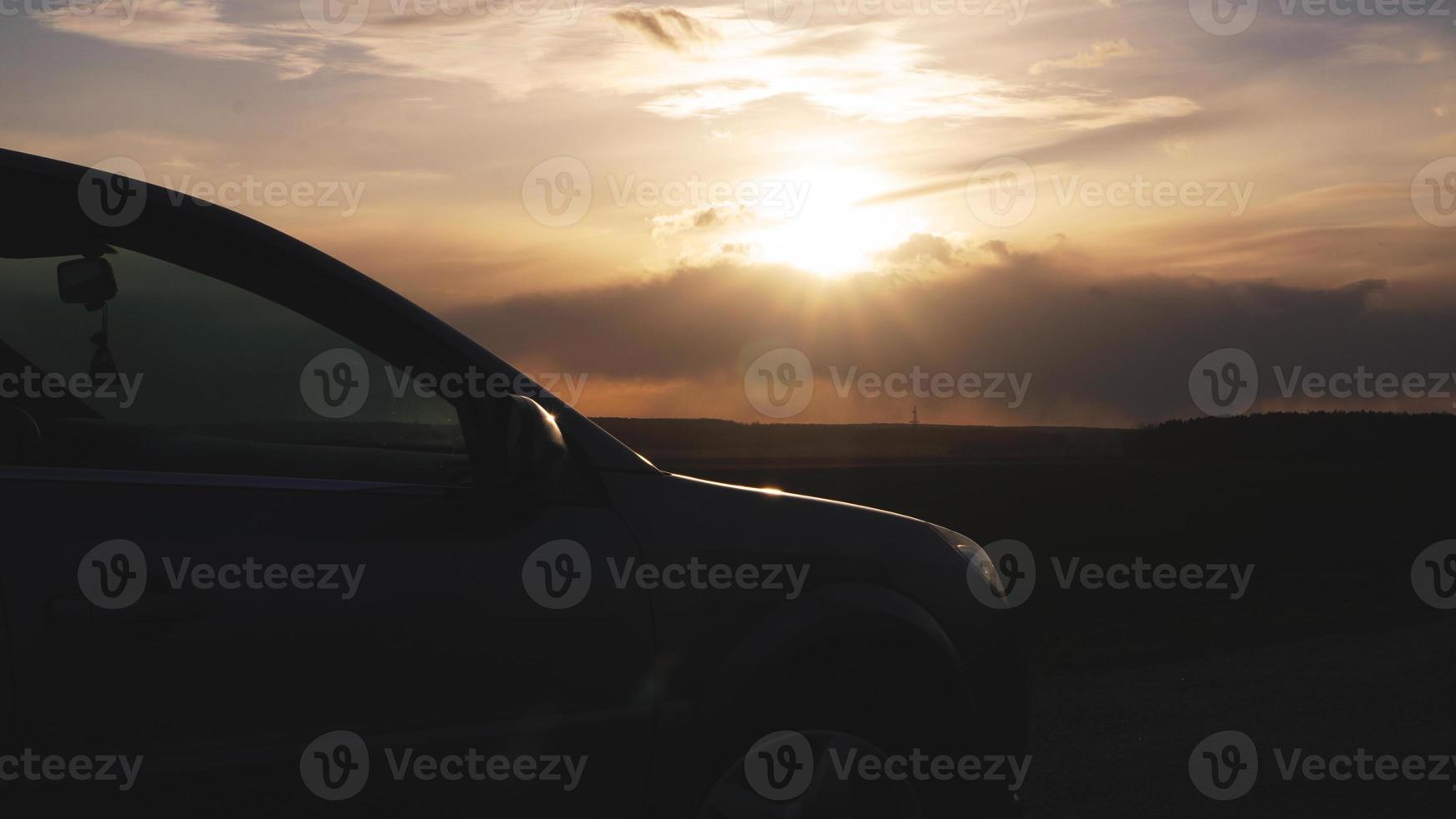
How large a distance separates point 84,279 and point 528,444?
93cm

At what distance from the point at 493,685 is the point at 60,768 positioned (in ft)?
2.60

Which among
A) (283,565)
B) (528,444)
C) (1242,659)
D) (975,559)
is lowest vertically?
(283,565)

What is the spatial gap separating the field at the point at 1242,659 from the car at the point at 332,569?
997 millimetres

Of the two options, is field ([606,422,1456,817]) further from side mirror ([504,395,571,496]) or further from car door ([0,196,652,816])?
side mirror ([504,395,571,496])

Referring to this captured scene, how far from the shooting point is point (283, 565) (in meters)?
2.42

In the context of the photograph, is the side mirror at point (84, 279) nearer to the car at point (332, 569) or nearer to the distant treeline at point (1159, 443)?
the car at point (332, 569)

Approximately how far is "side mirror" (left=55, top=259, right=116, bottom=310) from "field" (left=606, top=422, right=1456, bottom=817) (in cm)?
237

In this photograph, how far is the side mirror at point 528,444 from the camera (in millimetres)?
2541

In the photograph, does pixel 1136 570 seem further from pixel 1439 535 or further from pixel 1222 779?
pixel 1222 779

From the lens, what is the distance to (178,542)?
2.33 meters

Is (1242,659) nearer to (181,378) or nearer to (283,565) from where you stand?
(283,565)

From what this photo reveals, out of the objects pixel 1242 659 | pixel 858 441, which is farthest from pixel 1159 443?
pixel 1242 659

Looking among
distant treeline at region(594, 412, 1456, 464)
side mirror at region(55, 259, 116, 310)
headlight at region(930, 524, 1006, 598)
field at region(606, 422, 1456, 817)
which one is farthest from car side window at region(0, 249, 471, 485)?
distant treeline at region(594, 412, 1456, 464)

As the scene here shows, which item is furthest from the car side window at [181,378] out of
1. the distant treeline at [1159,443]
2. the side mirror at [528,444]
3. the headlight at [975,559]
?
the distant treeline at [1159,443]
